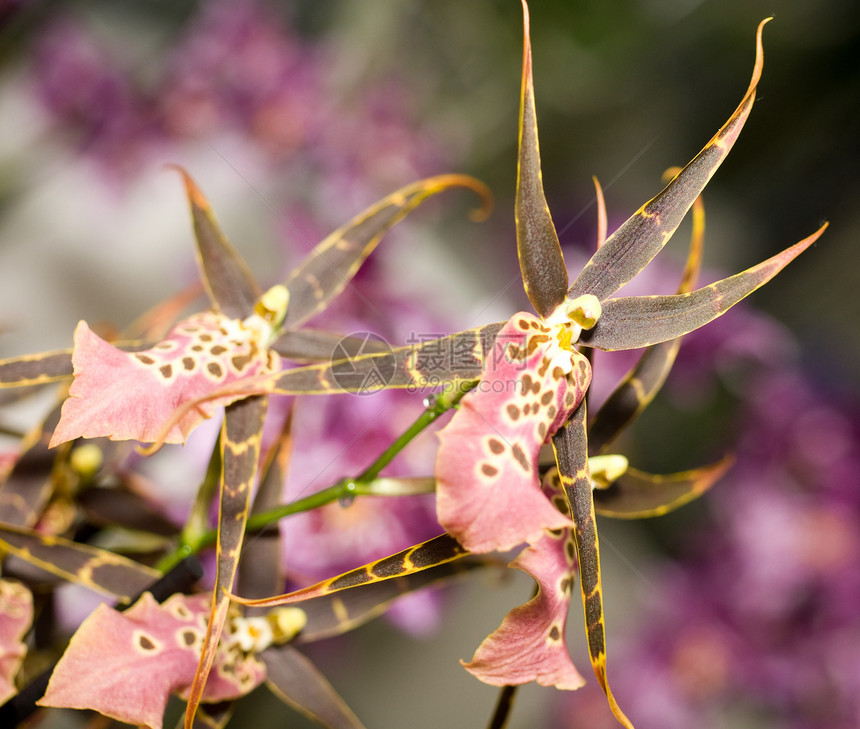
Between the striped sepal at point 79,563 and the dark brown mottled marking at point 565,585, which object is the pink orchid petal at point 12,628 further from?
the dark brown mottled marking at point 565,585

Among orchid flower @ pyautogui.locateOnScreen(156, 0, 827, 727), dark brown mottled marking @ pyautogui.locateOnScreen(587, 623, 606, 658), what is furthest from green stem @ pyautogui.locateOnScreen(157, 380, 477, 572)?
dark brown mottled marking @ pyautogui.locateOnScreen(587, 623, 606, 658)

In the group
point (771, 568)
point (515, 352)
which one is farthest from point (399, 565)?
point (771, 568)

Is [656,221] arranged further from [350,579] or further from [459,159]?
[459,159]

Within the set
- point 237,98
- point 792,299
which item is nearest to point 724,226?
point 792,299

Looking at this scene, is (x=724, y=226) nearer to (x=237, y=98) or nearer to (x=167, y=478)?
(x=237, y=98)

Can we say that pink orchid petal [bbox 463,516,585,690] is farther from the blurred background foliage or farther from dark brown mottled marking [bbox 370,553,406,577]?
the blurred background foliage

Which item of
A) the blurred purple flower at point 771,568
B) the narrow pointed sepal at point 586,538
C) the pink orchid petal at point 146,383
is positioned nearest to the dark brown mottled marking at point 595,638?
the narrow pointed sepal at point 586,538
